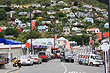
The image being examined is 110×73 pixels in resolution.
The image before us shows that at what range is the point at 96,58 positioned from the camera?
34.2m

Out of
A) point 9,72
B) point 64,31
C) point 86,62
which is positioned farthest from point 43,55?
point 64,31

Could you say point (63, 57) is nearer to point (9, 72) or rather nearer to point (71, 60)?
point (71, 60)

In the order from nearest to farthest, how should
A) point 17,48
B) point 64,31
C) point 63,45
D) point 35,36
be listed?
point 17,48 → point 35,36 → point 63,45 → point 64,31

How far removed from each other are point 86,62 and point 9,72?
607 inches

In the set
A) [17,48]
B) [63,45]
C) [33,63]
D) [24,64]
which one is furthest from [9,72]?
[63,45]

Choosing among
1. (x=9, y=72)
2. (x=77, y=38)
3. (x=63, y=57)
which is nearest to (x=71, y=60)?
(x=63, y=57)

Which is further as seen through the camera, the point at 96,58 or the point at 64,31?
the point at 64,31

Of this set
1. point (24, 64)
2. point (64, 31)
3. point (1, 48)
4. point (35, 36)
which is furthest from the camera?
point (64, 31)

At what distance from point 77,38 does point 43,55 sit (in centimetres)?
11080

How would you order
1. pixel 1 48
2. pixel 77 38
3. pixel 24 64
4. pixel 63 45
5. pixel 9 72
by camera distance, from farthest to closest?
pixel 77 38, pixel 63 45, pixel 1 48, pixel 24 64, pixel 9 72

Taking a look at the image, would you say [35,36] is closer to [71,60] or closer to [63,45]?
[63,45]

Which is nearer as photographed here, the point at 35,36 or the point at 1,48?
the point at 1,48

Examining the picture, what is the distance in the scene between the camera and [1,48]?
4253 centimetres

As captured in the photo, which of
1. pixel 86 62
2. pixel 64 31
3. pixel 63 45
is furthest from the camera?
pixel 64 31
